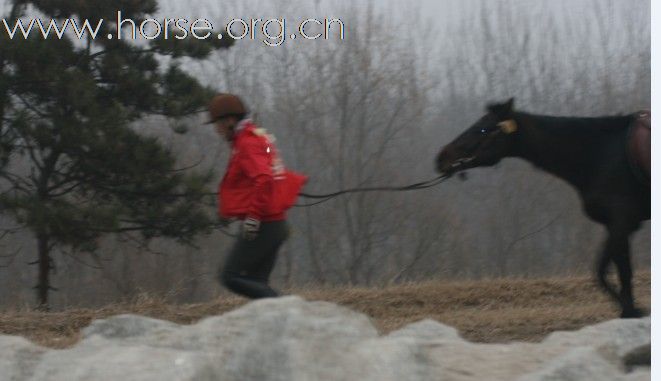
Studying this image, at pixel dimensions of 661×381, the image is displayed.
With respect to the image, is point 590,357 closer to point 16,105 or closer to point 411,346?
point 411,346

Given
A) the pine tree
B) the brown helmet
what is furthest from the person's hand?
the pine tree

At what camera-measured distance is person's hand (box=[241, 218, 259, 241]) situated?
19.3ft

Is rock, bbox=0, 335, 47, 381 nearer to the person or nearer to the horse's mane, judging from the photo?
the person

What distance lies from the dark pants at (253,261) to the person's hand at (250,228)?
6 centimetres

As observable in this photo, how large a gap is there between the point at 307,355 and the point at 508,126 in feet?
13.6

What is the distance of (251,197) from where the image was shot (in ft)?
19.4

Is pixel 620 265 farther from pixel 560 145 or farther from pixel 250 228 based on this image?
pixel 250 228

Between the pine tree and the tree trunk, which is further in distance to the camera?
the tree trunk

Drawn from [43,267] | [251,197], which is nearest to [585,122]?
[251,197]

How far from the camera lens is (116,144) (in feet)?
39.9

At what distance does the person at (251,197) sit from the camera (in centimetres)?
588

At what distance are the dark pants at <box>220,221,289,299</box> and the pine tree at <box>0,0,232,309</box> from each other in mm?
6435

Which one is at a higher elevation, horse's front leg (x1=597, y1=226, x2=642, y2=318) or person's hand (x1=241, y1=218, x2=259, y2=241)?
person's hand (x1=241, y1=218, x2=259, y2=241)
